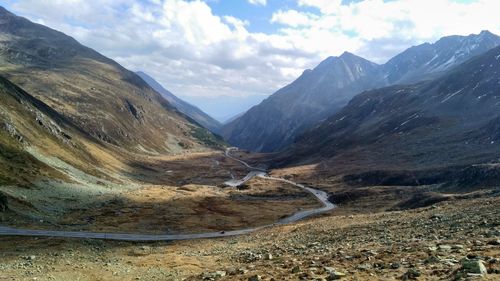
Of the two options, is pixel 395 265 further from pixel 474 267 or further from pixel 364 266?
pixel 474 267

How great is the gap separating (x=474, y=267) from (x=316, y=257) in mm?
15193

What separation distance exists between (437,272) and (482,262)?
215cm

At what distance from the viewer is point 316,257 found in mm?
34531

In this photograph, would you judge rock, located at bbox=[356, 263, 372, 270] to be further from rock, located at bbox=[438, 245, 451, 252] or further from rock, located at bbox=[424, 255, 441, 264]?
rock, located at bbox=[438, 245, 451, 252]

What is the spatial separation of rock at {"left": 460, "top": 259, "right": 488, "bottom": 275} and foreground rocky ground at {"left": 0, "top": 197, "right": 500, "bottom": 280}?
0.14 feet

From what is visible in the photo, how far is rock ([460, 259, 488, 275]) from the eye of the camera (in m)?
20.3

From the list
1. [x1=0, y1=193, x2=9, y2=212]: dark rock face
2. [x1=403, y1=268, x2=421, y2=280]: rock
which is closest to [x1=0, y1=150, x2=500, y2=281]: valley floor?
[x1=403, y1=268, x2=421, y2=280]: rock

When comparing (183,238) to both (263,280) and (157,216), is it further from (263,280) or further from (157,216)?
(263,280)

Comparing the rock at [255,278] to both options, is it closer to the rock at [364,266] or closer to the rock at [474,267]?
the rock at [364,266]

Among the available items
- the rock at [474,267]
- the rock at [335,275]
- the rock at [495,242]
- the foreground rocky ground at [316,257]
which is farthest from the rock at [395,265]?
the rock at [495,242]

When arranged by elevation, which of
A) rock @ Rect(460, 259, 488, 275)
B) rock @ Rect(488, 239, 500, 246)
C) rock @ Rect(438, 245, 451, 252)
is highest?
rock @ Rect(488, 239, 500, 246)

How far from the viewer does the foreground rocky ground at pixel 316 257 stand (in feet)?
79.8

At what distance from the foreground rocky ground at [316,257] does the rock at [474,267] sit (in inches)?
1.6

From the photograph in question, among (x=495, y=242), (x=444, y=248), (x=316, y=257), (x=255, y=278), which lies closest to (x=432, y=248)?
(x=444, y=248)
